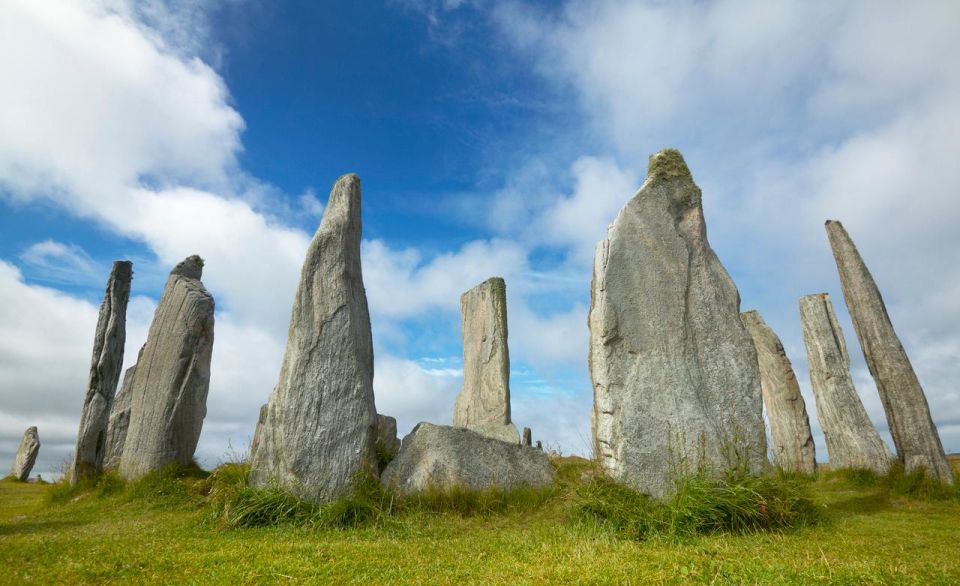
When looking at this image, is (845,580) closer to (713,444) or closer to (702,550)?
(702,550)

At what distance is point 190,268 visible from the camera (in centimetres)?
1301

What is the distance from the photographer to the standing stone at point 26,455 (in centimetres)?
2117

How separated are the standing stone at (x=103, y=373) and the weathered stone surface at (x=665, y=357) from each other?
1036cm

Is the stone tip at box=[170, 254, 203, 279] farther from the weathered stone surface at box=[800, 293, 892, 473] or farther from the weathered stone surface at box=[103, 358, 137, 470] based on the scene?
the weathered stone surface at box=[800, 293, 892, 473]

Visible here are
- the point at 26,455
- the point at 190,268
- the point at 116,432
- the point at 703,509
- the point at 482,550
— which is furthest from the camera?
the point at 26,455

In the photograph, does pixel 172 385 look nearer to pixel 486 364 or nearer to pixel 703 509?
pixel 486 364

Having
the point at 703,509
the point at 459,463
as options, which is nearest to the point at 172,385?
the point at 459,463

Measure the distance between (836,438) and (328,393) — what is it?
38.1ft

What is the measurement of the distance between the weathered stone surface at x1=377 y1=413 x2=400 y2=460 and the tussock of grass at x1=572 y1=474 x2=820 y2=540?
3435 mm

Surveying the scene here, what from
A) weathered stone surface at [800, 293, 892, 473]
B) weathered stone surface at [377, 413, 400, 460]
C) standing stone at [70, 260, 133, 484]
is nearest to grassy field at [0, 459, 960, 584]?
weathered stone surface at [377, 413, 400, 460]

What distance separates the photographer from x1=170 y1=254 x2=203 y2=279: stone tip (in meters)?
12.7

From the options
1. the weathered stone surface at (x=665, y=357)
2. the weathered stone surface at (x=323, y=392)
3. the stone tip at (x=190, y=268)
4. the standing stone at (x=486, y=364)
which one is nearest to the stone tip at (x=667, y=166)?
the weathered stone surface at (x=665, y=357)

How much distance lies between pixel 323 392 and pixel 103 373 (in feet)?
22.8

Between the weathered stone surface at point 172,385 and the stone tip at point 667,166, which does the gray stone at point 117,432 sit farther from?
the stone tip at point 667,166
